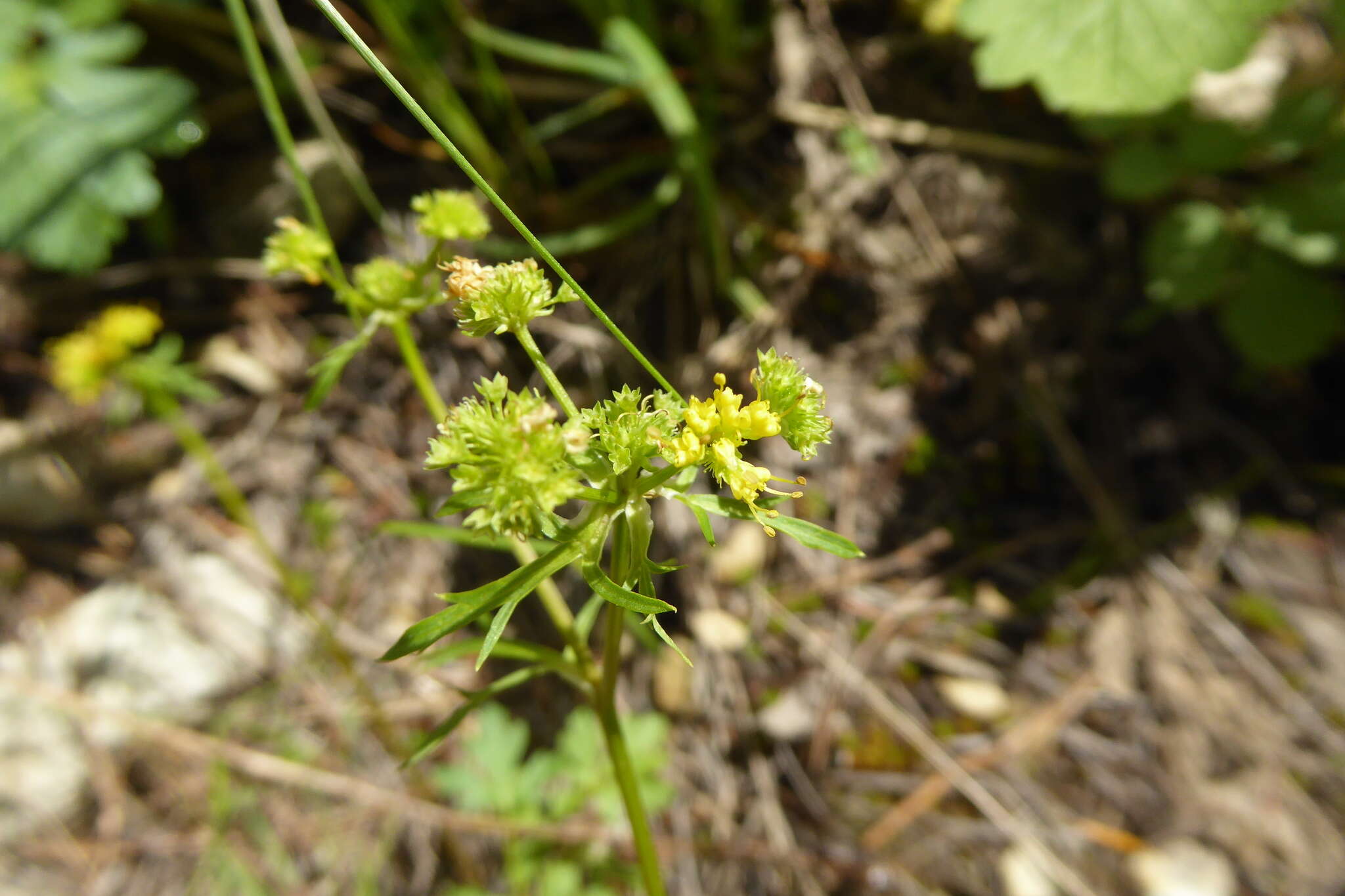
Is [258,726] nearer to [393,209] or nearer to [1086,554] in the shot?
[393,209]

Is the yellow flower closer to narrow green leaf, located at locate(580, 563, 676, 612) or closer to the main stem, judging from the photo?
the main stem

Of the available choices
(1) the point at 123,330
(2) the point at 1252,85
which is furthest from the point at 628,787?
(2) the point at 1252,85

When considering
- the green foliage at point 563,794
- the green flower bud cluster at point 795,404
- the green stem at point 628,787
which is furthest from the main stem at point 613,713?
the green foliage at point 563,794

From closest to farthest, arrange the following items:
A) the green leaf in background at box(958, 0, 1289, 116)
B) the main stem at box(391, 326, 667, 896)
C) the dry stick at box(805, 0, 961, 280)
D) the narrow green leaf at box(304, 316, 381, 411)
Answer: the main stem at box(391, 326, 667, 896) → the narrow green leaf at box(304, 316, 381, 411) → the green leaf in background at box(958, 0, 1289, 116) → the dry stick at box(805, 0, 961, 280)

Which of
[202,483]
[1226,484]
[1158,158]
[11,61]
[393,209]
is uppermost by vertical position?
[11,61]

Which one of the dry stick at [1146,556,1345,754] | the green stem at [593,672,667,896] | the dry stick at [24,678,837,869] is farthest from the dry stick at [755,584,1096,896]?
the green stem at [593,672,667,896]

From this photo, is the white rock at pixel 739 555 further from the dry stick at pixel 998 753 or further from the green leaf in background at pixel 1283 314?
the green leaf in background at pixel 1283 314

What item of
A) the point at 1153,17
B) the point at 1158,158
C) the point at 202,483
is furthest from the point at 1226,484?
the point at 202,483
